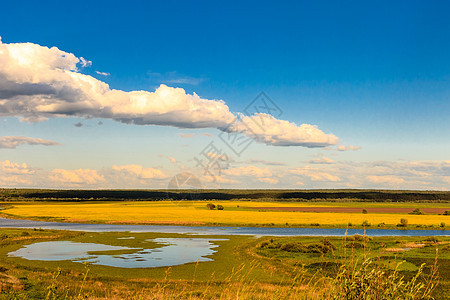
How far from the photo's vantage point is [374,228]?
239 ft

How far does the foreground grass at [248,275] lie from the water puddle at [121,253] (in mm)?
1864

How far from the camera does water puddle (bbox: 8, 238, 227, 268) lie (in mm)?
34344

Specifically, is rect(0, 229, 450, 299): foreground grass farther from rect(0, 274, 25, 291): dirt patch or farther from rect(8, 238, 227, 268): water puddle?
rect(8, 238, 227, 268): water puddle

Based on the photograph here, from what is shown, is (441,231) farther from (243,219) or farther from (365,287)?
(365,287)

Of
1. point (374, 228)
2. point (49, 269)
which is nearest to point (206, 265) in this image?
point (49, 269)

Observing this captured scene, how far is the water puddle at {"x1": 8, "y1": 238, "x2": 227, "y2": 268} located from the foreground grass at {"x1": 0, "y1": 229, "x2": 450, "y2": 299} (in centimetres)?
186

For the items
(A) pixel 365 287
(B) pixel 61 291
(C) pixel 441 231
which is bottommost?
(C) pixel 441 231

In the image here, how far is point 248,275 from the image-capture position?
2738 centimetres

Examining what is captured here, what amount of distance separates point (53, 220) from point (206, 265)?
60.8 metres

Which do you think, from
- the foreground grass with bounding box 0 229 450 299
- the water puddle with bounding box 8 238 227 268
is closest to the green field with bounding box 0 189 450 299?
the foreground grass with bounding box 0 229 450 299

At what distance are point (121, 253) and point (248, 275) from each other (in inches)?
681

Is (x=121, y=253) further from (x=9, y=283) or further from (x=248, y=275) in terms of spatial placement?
(x=9, y=283)

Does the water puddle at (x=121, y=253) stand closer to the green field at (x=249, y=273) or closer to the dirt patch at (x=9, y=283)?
the green field at (x=249, y=273)

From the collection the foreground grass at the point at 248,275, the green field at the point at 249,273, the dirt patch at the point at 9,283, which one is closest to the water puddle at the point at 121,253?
the green field at the point at 249,273
